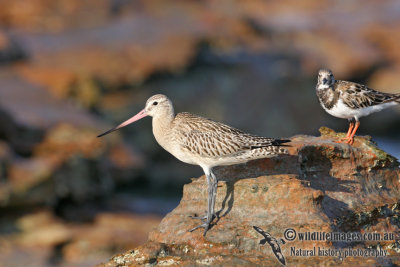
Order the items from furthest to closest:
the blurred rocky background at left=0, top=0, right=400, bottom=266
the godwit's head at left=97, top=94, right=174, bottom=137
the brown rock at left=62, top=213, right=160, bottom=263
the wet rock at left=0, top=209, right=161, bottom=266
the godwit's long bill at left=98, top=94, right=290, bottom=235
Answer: the blurred rocky background at left=0, top=0, right=400, bottom=266, the brown rock at left=62, top=213, right=160, bottom=263, the wet rock at left=0, top=209, right=161, bottom=266, the godwit's head at left=97, top=94, right=174, bottom=137, the godwit's long bill at left=98, top=94, right=290, bottom=235

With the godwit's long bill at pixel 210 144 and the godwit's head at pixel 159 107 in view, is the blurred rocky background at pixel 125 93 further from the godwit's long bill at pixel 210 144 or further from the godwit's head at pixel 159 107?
the godwit's long bill at pixel 210 144

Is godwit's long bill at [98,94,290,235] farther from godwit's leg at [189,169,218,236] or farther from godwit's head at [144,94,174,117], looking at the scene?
godwit's head at [144,94,174,117]

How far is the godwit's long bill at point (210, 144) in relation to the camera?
38.7 ft

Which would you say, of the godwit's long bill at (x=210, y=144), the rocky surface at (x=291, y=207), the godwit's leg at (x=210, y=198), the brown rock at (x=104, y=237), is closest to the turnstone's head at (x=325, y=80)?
the rocky surface at (x=291, y=207)

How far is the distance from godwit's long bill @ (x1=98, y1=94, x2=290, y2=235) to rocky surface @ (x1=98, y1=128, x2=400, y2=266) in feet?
1.18

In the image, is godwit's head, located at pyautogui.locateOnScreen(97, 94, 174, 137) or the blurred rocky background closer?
godwit's head, located at pyautogui.locateOnScreen(97, 94, 174, 137)

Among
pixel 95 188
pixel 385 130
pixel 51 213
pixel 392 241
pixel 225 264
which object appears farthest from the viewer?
pixel 385 130

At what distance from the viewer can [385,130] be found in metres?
41.9

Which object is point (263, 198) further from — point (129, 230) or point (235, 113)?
point (235, 113)

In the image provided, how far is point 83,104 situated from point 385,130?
2051 centimetres

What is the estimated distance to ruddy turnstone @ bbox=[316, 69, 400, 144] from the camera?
1398cm

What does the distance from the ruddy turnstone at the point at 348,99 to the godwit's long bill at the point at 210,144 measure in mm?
2730

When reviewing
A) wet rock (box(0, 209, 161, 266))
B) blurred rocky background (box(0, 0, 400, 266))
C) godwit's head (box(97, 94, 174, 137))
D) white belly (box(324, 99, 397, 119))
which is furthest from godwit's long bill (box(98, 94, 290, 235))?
blurred rocky background (box(0, 0, 400, 266))

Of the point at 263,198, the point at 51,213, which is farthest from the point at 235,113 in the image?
the point at 263,198
